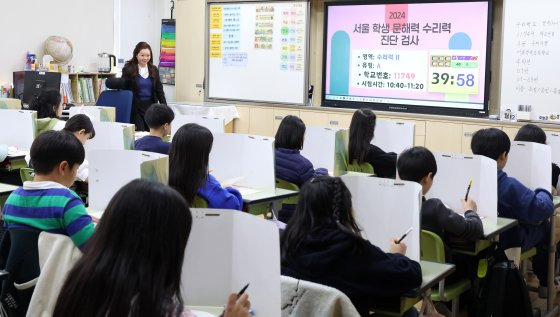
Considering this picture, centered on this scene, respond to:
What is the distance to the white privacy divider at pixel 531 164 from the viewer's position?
4.27m

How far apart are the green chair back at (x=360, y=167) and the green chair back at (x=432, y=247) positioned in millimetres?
1820

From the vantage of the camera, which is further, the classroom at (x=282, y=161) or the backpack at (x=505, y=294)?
the backpack at (x=505, y=294)

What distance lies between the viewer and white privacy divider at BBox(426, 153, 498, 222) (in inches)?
148

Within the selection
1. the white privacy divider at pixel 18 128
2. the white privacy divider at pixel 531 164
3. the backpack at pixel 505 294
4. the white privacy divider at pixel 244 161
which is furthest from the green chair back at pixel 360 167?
the white privacy divider at pixel 18 128

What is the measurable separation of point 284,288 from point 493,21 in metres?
5.43

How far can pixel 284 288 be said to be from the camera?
2.19m

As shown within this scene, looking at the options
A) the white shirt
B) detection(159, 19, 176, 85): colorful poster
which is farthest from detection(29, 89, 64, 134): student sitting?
detection(159, 19, 176, 85): colorful poster

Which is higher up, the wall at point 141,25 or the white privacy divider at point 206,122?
the wall at point 141,25

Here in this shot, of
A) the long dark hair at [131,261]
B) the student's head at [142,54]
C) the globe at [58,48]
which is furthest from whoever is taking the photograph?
the globe at [58,48]

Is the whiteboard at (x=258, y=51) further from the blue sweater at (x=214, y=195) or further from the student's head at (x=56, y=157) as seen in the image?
the student's head at (x=56, y=157)

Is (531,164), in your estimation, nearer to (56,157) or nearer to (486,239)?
(486,239)

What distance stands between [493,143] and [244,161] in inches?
61.8

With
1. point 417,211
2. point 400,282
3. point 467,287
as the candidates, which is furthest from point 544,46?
point 400,282

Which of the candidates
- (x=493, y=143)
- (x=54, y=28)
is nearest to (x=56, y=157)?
(x=493, y=143)
